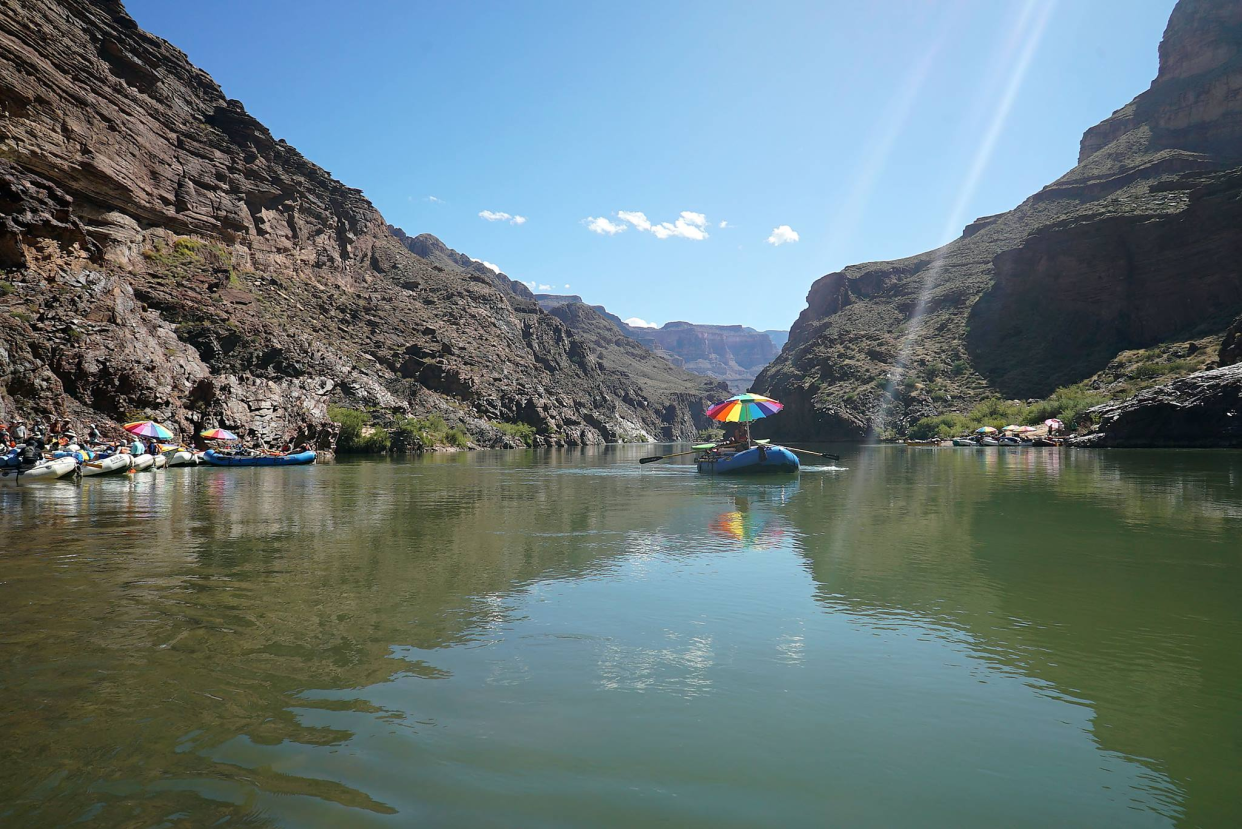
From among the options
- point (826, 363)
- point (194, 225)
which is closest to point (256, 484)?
point (194, 225)

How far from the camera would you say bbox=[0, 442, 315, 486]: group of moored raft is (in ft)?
103

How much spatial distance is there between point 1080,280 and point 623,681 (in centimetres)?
12724

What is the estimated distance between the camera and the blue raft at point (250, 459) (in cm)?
4628

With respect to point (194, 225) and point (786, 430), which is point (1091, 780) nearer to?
point (194, 225)

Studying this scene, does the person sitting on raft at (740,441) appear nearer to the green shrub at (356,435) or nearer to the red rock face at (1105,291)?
the green shrub at (356,435)

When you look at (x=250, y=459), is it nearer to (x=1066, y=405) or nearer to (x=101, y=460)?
(x=101, y=460)

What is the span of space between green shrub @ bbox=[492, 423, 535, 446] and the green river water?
95.4 metres

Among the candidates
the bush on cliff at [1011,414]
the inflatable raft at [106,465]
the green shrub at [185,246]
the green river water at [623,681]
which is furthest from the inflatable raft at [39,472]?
the bush on cliff at [1011,414]

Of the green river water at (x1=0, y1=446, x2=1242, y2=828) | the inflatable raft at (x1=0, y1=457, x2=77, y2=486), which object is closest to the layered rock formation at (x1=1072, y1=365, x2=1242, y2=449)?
the green river water at (x1=0, y1=446, x2=1242, y2=828)

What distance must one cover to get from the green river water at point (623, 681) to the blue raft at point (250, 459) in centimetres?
3344

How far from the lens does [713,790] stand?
4.46 metres

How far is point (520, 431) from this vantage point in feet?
372

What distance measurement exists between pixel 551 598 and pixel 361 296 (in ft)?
368

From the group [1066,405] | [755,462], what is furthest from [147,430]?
[1066,405]
